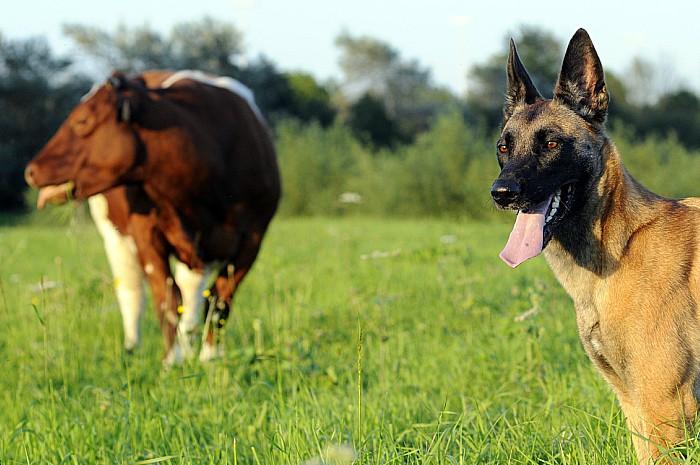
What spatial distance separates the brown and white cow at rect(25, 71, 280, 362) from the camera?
589cm

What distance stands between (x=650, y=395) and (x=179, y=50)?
44025 millimetres

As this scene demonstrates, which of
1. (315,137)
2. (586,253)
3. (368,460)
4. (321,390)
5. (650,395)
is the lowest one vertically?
(315,137)

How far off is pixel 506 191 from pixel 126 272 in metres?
4.87

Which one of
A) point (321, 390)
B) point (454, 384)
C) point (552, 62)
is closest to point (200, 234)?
point (321, 390)

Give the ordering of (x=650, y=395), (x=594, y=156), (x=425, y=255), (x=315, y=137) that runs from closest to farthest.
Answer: (x=650, y=395), (x=594, y=156), (x=425, y=255), (x=315, y=137)

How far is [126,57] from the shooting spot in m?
44.2

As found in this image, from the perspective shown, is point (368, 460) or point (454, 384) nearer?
point (368, 460)

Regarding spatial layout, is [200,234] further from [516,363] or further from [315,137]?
[315,137]

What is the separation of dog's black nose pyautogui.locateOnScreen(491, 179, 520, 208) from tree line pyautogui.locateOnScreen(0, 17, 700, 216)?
1090cm

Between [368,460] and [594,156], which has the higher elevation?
[594,156]

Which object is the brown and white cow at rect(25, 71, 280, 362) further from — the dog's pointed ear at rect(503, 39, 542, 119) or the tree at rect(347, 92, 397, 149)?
the tree at rect(347, 92, 397, 149)

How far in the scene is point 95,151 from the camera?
586cm

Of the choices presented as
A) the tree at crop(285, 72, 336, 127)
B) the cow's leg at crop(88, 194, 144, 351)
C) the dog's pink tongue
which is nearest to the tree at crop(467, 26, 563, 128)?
the tree at crop(285, 72, 336, 127)

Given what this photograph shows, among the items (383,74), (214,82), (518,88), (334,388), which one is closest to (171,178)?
(214,82)
